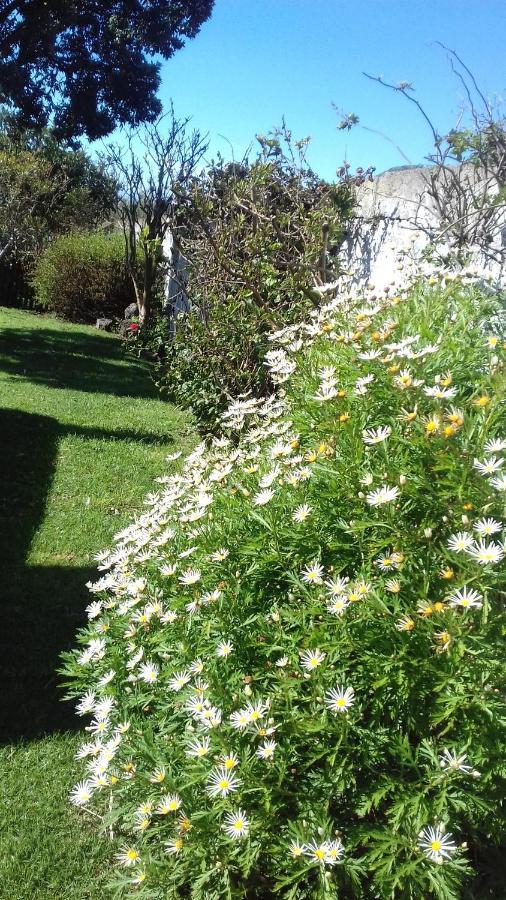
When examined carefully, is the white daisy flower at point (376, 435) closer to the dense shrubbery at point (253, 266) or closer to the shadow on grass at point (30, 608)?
the shadow on grass at point (30, 608)

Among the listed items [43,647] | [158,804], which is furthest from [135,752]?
[43,647]

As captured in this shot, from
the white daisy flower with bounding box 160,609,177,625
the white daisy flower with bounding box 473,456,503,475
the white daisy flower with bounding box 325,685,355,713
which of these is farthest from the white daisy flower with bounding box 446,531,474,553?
the white daisy flower with bounding box 160,609,177,625

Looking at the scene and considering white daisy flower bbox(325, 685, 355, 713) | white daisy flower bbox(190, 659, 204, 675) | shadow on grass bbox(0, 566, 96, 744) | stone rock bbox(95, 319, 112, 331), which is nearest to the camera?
white daisy flower bbox(325, 685, 355, 713)

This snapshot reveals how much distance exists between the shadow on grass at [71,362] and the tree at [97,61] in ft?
14.0

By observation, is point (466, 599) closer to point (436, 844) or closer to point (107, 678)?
point (436, 844)

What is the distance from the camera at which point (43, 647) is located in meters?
4.17

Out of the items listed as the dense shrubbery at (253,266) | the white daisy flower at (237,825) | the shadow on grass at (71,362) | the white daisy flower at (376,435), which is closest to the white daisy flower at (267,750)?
the white daisy flower at (237,825)

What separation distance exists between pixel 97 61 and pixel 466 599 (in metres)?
16.4

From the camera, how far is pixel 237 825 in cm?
188

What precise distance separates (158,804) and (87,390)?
30.9 feet

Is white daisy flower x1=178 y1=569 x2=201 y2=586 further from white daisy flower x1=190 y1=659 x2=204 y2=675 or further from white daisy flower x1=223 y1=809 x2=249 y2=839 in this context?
white daisy flower x1=223 y1=809 x2=249 y2=839

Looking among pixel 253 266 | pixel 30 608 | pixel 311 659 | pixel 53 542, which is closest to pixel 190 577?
pixel 311 659

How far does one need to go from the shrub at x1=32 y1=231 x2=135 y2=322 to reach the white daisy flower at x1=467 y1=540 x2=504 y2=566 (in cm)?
1695

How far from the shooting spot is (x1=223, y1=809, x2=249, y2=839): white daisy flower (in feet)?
6.15
